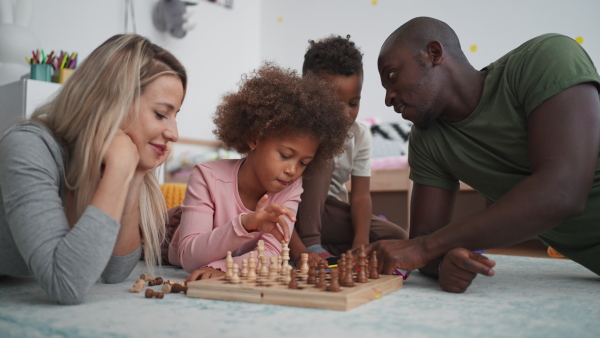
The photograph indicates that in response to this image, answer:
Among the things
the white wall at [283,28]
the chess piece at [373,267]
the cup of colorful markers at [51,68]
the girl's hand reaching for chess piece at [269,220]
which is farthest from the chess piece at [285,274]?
the white wall at [283,28]

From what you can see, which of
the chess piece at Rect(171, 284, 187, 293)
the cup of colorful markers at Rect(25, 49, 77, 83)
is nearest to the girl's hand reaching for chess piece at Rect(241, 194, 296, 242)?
the chess piece at Rect(171, 284, 187, 293)

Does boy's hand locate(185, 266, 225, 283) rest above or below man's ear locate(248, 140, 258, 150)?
below

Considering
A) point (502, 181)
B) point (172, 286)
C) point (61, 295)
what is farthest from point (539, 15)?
point (61, 295)

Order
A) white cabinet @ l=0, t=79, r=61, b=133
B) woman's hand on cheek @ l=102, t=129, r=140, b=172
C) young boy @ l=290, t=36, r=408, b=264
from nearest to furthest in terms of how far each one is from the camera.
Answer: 1. woman's hand on cheek @ l=102, t=129, r=140, b=172
2. young boy @ l=290, t=36, r=408, b=264
3. white cabinet @ l=0, t=79, r=61, b=133

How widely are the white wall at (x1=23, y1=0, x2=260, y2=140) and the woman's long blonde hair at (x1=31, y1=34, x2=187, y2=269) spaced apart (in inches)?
93.1

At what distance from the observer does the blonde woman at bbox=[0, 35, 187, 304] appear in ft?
3.34

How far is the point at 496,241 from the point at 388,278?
0.27 m

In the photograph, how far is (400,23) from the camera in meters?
4.20

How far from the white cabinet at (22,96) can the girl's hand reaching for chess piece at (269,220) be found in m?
1.61

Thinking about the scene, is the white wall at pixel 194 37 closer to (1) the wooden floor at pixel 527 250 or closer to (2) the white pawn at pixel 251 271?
(1) the wooden floor at pixel 527 250

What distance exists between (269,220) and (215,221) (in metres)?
0.31

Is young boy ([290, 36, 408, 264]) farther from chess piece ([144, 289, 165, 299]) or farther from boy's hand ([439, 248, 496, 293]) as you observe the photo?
chess piece ([144, 289, 165, 299])

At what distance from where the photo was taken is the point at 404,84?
1539mm

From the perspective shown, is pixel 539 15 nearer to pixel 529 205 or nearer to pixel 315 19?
pixel 315 19
